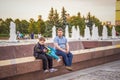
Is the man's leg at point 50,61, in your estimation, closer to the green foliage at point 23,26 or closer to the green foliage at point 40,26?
the green foliage at point 23,26

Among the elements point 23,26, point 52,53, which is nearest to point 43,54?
point 52,53

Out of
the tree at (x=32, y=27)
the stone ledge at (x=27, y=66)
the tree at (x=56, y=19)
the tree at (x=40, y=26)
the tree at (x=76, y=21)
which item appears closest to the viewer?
the stone ledge at (x=27, y=66)

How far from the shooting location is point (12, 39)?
26234 mm

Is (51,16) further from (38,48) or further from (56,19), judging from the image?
(38,48)

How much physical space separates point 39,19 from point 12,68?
71.7 m

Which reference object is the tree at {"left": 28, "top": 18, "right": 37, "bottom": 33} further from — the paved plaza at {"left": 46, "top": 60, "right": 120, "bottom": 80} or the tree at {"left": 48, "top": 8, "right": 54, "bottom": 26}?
the paved plaza at {"left": 46, "top": 60, "right": 120, "bottom": 80}

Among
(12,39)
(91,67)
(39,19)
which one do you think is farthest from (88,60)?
(39,19)

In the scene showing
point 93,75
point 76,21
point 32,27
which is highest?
point 76,21

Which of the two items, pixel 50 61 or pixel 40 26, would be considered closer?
pixel 50 61

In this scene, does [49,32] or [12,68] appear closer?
[12,68]

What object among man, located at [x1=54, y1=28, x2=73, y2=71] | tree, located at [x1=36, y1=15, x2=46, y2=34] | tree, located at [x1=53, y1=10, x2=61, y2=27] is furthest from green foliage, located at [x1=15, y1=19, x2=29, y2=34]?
man, located at [x1=54, y1=28, x2=73, y2=71]

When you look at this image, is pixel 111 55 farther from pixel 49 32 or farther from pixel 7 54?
pixel 49 32

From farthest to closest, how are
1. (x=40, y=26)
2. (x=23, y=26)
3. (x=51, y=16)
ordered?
(x=51, y=16), (x=23, y=26), (x=40, y=26)

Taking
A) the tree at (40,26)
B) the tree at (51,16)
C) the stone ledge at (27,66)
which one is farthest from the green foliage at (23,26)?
the stone ledge at (27,66)
